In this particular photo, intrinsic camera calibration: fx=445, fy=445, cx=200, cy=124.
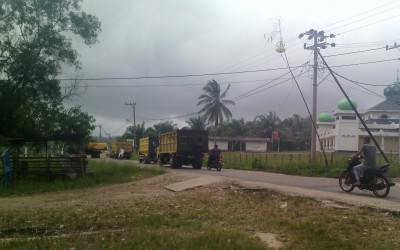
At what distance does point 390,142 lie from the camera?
64688mm

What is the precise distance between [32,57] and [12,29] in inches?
63.7

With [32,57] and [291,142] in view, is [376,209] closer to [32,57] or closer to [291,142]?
[32,57]

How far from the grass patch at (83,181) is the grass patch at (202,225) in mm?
6696

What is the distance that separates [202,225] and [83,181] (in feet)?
41.1

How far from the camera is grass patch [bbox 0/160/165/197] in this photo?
1846 cm

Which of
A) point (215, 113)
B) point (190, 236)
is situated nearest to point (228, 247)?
point (190, 236)

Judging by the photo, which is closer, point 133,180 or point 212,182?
point 212,182

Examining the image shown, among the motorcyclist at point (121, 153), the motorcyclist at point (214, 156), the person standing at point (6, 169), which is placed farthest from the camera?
the motorcyclist at point (121, 153)

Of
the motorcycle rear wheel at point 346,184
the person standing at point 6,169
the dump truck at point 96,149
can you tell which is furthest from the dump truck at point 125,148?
the motorcycle rear wheel at point 346,184

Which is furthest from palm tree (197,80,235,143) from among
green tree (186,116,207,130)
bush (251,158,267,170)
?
bush (251,158,267,170)

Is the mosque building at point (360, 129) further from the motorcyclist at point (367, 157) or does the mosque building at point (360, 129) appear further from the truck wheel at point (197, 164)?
the motorcyclist at point (367, 157)

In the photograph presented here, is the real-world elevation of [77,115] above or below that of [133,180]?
above

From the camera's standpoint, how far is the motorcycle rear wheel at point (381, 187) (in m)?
12.5

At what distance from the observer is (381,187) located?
1268 centimetres
